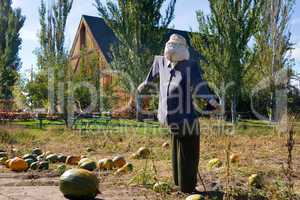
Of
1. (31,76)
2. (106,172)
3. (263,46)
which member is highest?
(263,46)

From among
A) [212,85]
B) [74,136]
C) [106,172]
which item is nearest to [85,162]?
[106,172]

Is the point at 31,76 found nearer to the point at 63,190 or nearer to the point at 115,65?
the point at 115,65

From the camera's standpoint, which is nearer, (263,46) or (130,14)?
(263,46)

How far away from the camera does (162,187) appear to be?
4438mm

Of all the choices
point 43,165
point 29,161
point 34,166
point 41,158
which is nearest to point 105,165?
point 43,165

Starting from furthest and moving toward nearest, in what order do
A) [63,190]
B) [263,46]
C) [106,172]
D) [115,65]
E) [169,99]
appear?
[115,65], [263,46], [106,172], [169,99], [63,190]

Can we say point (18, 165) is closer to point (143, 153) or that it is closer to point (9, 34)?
point (143, 153)

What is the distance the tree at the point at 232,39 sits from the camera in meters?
19.3

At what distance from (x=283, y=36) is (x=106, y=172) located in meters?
16.5

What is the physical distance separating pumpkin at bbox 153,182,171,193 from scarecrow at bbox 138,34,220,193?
130 mm

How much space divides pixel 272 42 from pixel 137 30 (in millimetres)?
6745

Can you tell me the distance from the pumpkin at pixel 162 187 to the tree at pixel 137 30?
1734cm

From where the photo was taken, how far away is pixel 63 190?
13.6 feet

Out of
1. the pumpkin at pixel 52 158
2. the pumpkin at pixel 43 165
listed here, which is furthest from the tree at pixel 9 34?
the pumpkin at pixel 43 165
